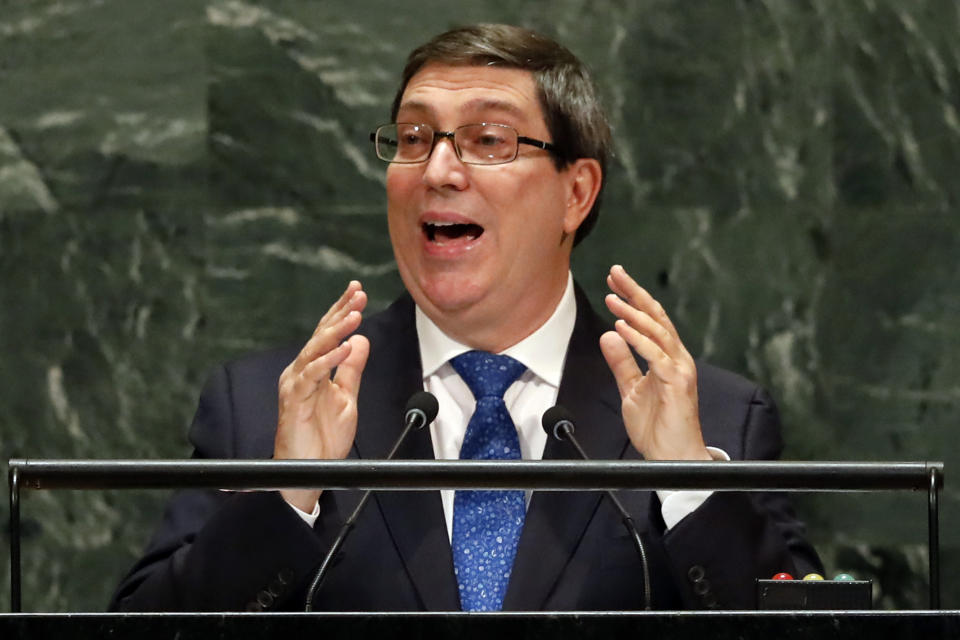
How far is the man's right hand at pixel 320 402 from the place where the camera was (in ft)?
7.57

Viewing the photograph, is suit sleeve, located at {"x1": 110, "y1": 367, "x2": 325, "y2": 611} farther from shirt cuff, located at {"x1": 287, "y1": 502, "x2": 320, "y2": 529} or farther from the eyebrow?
the eyebrow

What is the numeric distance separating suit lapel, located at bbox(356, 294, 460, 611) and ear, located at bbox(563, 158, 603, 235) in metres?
0.37

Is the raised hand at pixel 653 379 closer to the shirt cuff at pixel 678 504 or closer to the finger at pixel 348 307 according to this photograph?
the shirt cuff at pixel 678 504

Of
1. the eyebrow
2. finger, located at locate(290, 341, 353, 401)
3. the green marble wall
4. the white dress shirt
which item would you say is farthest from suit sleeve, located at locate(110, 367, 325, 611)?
the green marble wall

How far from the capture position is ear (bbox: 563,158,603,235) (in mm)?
2980

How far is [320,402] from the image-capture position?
237 cm

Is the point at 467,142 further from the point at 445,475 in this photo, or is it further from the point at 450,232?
the point at 445,475

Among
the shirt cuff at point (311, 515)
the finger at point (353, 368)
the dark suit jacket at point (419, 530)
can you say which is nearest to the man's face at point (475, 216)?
the dark suit jacket at point (419, 530)

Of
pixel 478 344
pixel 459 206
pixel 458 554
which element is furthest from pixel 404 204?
pixel 458 554

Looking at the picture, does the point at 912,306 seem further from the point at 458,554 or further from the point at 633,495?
the point at 458,554

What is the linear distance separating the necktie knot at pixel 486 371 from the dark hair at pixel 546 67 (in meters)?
0.41

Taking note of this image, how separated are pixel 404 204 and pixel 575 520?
2.19 ft
